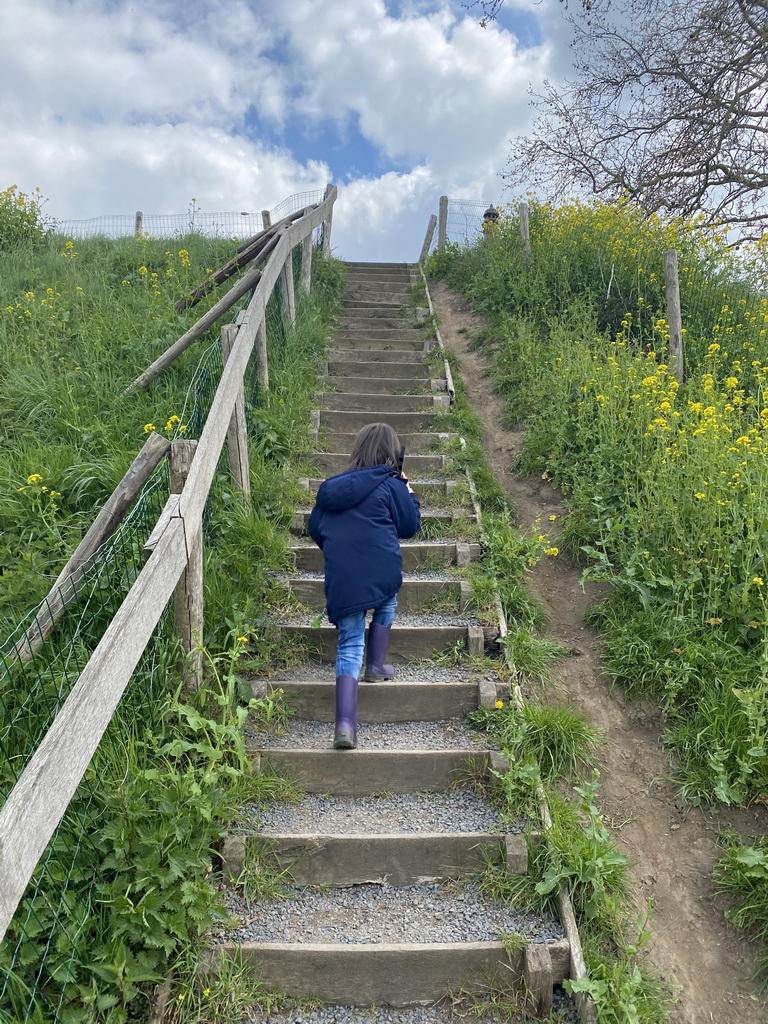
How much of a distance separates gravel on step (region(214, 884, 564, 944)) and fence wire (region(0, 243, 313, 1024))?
0.61 m

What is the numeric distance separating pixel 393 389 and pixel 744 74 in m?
8.85

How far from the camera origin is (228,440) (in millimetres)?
5047

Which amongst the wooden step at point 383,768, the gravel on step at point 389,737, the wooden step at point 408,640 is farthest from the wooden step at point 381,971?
the wooden step at point 408,640

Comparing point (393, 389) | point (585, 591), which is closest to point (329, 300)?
point (393, 389)

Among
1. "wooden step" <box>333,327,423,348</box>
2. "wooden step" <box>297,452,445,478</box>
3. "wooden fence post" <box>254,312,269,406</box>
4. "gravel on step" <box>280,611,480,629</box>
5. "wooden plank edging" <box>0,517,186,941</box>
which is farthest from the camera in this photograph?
"wooden step" <box>333,327,423,348</box>

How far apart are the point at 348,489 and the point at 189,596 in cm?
95

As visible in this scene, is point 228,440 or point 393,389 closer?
point 228,440

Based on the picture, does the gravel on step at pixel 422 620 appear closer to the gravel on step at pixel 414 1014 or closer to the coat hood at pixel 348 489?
the coat hood at pixel 348 489

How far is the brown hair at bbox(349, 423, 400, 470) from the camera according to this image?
3.89m

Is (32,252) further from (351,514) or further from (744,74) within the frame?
(744,74)

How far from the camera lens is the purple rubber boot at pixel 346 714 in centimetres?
356

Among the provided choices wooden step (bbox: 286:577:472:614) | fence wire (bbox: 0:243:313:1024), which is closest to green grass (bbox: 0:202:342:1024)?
fence wire (bbox: 0:243:313:1024)

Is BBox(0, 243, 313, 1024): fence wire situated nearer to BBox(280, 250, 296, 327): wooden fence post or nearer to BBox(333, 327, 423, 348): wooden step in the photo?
BBox(280, 250, 296, 327): wooden fence post

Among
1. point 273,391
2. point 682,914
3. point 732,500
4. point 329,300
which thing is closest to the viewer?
point 682,914
